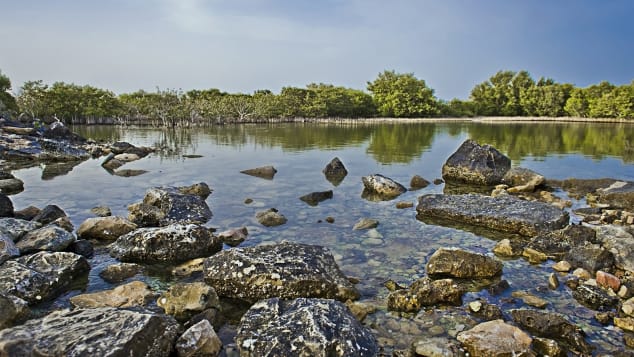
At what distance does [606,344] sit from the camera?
17.2 feet

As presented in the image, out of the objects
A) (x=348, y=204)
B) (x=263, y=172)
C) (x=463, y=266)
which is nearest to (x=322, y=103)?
(x=263, y=172)

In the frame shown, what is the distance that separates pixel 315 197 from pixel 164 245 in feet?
20.4

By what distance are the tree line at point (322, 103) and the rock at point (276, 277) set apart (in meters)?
61.9

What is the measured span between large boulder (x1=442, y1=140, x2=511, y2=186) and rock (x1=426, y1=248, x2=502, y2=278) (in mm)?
9989

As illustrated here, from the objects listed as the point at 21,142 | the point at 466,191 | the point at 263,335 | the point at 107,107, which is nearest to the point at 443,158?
the point at 466,191

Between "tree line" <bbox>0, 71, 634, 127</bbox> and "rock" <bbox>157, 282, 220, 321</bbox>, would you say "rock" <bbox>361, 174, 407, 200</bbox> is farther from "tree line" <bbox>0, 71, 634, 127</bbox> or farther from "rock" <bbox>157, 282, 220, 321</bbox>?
"tree line" <bbox>0, 71, 634, 127</bbox>

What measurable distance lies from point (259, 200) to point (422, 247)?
6.25 metres

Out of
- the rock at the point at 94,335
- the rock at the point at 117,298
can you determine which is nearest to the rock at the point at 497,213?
the rock at the point at 117,298

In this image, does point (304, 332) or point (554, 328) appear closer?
point (304, 332)

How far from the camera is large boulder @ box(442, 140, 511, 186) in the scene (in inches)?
661

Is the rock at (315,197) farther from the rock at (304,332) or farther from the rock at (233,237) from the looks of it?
the rock at (304,332)

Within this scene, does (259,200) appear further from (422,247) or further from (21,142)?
(21,142)

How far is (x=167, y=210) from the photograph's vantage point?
1069 centimetres

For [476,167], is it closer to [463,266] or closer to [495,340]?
[463,266]
